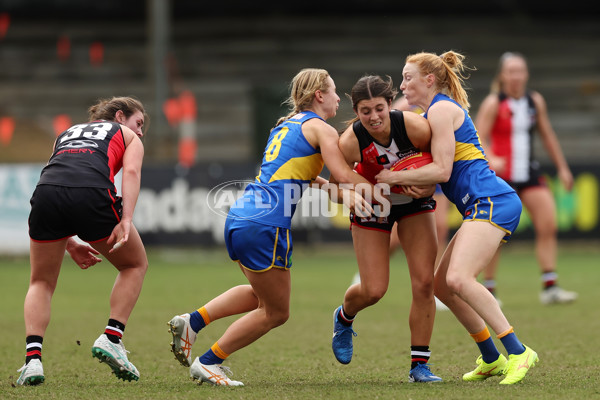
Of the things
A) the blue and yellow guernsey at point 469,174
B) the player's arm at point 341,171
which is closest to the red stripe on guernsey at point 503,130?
the blue and yellow guernsey at point 469,174

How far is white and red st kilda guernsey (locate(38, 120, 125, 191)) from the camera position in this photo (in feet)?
16.2

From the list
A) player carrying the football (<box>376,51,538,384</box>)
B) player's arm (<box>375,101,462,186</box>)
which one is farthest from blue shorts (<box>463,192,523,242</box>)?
player's arm (<box>375,101,462,186</box>)

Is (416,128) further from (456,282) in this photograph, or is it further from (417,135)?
(456,282)

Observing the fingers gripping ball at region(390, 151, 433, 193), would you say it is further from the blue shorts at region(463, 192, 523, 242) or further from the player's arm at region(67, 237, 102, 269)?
the player's arm at region(67, 237, 102, 269)

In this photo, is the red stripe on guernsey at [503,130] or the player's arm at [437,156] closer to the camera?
the player's arm at [437,156]

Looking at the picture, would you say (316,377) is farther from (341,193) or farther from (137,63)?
(137,63)

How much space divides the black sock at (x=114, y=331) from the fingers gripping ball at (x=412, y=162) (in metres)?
1.73

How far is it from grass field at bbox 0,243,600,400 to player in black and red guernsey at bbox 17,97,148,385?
0.79ft

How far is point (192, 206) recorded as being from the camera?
562 inches

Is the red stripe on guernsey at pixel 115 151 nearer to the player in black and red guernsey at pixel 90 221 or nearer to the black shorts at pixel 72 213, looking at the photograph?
the player in black and red guernsey at pixel 90 221

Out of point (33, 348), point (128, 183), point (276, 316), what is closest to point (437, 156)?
point (276, 316)

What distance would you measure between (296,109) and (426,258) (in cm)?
113

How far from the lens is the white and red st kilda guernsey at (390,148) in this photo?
4816 mm

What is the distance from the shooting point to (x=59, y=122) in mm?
19156
